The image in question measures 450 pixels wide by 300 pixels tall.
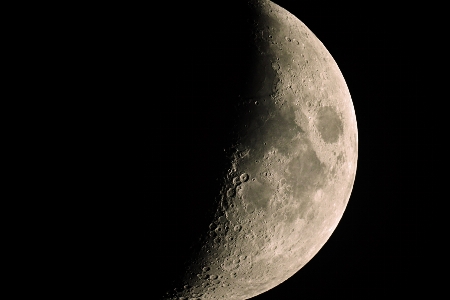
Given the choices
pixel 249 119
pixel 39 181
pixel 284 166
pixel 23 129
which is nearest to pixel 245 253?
pixel 284 166

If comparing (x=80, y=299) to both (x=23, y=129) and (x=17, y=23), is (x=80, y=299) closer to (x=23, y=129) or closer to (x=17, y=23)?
(x=23, y=129)

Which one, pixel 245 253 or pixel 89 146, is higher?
pixel 89 146

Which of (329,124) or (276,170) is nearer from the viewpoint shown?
(276,170)

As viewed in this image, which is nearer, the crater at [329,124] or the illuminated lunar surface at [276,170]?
the illuminated lunar surface at [276,170]

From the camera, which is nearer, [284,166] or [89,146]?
[89,146]

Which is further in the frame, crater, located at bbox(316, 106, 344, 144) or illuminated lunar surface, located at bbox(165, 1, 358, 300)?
crater, located at bbox(316, 106, 344, 144)
